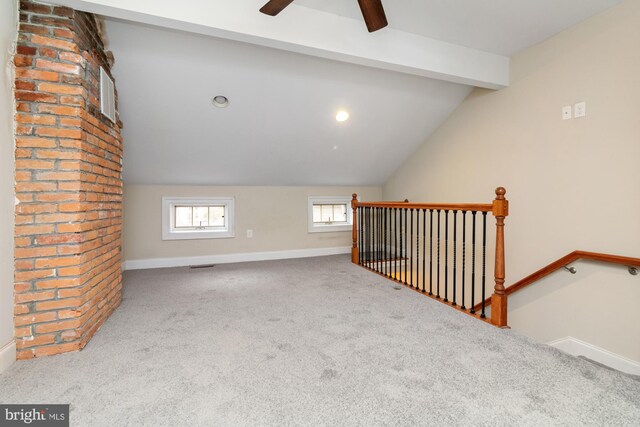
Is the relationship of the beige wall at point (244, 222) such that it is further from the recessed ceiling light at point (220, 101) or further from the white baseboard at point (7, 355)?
the white baseboard at point (7, 355)

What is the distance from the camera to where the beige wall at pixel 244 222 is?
12.2 feet

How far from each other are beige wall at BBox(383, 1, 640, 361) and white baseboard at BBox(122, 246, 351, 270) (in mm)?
2200

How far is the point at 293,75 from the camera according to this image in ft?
9.20

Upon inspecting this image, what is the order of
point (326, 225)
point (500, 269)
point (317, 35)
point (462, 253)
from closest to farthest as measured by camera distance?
point (500, 269) → point (317, 35) → point (462, 253) → point (326, 225)

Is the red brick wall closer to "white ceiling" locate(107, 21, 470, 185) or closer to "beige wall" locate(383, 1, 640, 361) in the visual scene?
"white ceiling" locate(107, 21, 470, 185)

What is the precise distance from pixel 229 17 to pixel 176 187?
2457 mm

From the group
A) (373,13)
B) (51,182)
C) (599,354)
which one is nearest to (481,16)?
(373,13)

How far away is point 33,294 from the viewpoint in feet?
5.24

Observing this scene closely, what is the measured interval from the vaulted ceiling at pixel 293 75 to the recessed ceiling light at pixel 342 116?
0.16ft

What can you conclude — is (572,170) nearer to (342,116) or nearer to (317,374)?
(342,116)

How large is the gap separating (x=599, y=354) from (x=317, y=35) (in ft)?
10.3

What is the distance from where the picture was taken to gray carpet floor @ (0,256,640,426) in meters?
1.18

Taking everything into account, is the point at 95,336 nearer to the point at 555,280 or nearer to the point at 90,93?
the point at 90,93

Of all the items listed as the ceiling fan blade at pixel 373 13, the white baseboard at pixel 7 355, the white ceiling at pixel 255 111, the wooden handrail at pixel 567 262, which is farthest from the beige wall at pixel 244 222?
the ceiling fan blade at pixel 373 13
